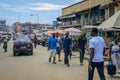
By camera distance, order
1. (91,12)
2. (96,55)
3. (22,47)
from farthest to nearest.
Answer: (91,12) < (22,47) < (96,55)

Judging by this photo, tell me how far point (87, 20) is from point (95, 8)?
245 inches

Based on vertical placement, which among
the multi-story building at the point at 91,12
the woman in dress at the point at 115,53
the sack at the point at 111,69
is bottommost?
the sack at the point at 111,69

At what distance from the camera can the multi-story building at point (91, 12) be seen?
37.6 metres

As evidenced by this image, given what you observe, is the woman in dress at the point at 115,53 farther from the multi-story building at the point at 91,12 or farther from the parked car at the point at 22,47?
the multi-story building at the point at 91,12

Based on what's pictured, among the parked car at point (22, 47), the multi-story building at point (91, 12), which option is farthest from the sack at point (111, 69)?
the multi-story building at point (91, 12)

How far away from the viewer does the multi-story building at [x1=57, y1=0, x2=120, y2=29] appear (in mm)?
37562

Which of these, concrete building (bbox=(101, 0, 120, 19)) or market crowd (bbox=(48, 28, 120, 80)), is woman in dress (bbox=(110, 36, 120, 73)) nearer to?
market crowd (bbox=(48, 28, 120, 80))

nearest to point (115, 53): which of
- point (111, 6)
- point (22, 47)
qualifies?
point (22, 47)

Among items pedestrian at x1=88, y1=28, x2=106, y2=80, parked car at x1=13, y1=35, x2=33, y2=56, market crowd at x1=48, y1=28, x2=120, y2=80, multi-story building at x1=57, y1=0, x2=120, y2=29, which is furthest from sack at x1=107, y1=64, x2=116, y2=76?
multi-story building at x1=57, y1=0, x2=120, y2=29

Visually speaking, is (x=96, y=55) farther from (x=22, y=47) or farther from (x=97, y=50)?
(x=22, y=47)

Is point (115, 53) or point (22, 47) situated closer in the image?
point (115, 53)

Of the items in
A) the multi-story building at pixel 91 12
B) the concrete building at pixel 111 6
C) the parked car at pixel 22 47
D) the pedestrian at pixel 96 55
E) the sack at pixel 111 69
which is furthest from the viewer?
the multi-story building at pixel 91 12

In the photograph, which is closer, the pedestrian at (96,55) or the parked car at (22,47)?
the pedestrian at (96,55)

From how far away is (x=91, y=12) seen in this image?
48.2 metres
